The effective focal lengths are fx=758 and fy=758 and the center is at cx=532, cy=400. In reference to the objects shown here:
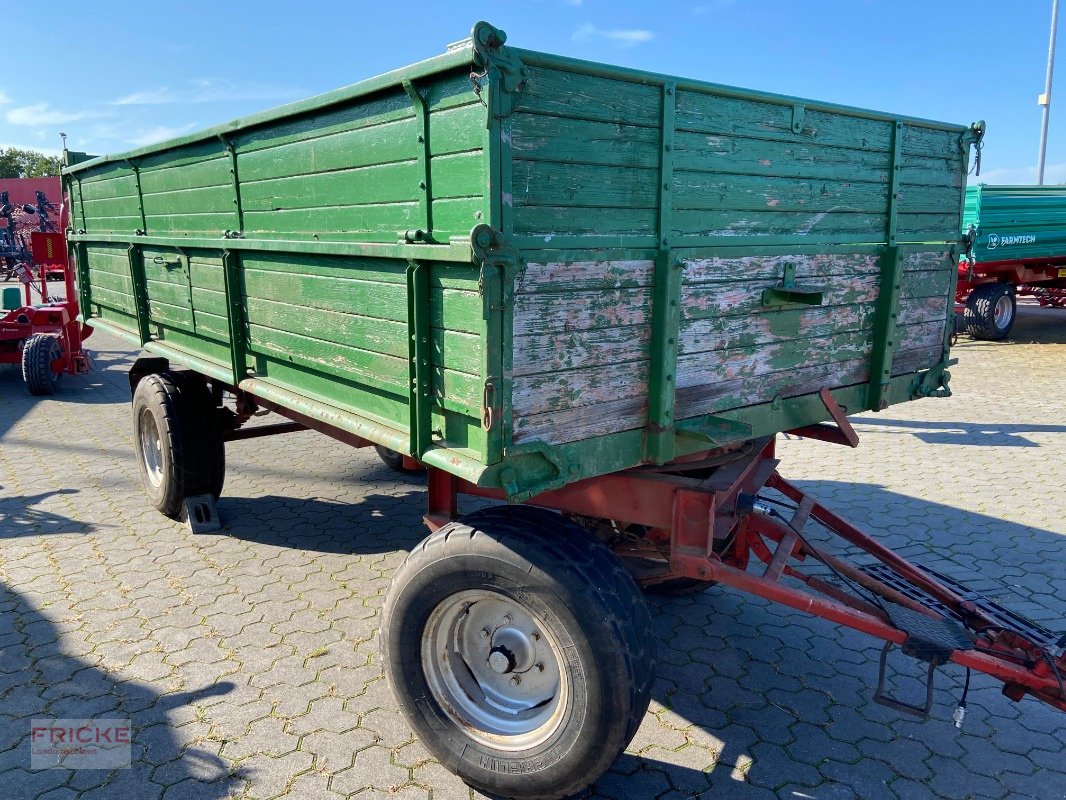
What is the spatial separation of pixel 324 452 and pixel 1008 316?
12011mm

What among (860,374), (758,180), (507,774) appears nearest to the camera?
(507,774)

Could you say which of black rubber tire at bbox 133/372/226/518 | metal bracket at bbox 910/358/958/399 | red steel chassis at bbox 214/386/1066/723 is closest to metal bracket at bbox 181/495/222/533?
black rubber tire at bbox 133/372/226/518

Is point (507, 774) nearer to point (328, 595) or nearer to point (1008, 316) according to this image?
point (328, 595)

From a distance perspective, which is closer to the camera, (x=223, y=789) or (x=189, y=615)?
(x=223, y=789)

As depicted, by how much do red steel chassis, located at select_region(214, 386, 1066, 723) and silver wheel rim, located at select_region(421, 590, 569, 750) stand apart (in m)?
0.46

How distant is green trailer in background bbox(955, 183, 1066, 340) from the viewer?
39.2 feet

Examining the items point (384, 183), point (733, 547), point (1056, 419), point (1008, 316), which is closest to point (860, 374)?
point (733, 547)

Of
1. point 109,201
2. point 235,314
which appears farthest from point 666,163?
point 109,201

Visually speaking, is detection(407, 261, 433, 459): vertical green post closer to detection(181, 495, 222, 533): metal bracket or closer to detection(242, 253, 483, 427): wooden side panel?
detection(242, 253, 483, 427): wooden side panel

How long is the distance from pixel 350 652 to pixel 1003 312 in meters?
13.3

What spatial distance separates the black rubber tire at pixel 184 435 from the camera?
4773mm

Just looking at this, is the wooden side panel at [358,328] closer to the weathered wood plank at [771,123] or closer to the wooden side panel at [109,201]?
the weathered wood plank at [771,123]

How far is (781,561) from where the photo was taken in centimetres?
291

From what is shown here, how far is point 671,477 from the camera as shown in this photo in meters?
2.79
